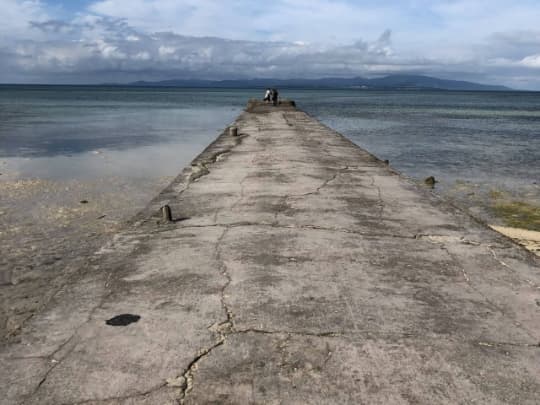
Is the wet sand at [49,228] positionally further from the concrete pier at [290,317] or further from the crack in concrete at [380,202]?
the crack in concrete at [380,202]

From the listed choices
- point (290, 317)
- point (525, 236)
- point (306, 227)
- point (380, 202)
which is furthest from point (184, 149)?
point (290, 317)

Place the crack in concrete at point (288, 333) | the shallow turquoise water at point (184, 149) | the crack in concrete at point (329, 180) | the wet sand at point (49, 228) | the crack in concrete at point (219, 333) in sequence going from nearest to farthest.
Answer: the crack in concrete at point (219, 333) < the crack in concrete at point (288, 333) < the wet sand at point (49, 228) < the crack in concrete at point (329, 180) < the shallow turquoise water at point (184, 149)

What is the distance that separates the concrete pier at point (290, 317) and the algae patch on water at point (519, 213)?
4.11 m

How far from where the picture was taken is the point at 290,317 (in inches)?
139

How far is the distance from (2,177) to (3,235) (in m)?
6.44

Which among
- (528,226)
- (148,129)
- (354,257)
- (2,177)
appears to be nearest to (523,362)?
(354,257)

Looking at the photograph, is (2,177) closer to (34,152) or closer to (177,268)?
(34,152)

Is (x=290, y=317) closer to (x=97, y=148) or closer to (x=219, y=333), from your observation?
(x=219, y=333)

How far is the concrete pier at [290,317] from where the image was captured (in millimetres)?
2773

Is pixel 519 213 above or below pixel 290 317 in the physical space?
below

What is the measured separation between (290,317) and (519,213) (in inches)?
354

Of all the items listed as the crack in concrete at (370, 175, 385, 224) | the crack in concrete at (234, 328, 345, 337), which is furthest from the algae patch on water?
the crack in concrete at (234, 328, 345, 337)

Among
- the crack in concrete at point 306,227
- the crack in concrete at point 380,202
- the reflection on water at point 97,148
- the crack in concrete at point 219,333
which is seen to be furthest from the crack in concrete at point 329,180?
the reflection on water at point 97,148

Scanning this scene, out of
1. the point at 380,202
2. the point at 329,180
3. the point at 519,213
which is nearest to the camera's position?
the point at 380,202
